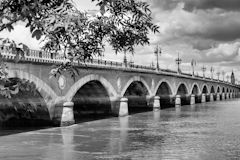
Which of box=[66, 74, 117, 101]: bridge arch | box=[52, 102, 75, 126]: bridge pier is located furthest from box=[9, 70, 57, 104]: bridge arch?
box=[66, 74, 117, 101]: bridge arch

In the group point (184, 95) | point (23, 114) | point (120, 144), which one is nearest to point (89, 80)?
point (23, 114)

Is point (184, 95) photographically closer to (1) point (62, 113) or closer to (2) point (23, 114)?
(2) point (23, 114)

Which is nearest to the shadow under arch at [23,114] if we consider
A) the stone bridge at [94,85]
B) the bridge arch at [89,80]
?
the stone bridge at [94,85]

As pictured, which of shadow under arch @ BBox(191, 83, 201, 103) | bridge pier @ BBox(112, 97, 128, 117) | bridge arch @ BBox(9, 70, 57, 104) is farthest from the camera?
shadow under arch @ BBox(191, 83, 201, 103)

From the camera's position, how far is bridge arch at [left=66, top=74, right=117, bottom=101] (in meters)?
30.8

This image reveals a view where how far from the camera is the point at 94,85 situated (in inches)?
1516

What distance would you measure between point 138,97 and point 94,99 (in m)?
13.3

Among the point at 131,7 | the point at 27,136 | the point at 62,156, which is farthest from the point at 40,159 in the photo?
the point at 131,7

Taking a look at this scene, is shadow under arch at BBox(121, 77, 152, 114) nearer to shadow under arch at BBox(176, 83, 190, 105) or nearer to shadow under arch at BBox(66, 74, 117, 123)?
shadow under arch at BBox(66, 74, 117, 123)

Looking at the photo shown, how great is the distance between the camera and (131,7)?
4594 mm

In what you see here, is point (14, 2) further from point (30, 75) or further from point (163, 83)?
point (163, 83)

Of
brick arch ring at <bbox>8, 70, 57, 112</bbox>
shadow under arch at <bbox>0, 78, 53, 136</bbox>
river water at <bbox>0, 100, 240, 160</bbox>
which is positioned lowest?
river water at <bbox>0, 100, 240, 160</bbox>

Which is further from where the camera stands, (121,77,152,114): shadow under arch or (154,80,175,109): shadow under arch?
(154,80,175,109): shadow under arch

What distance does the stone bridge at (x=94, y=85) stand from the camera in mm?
26531
